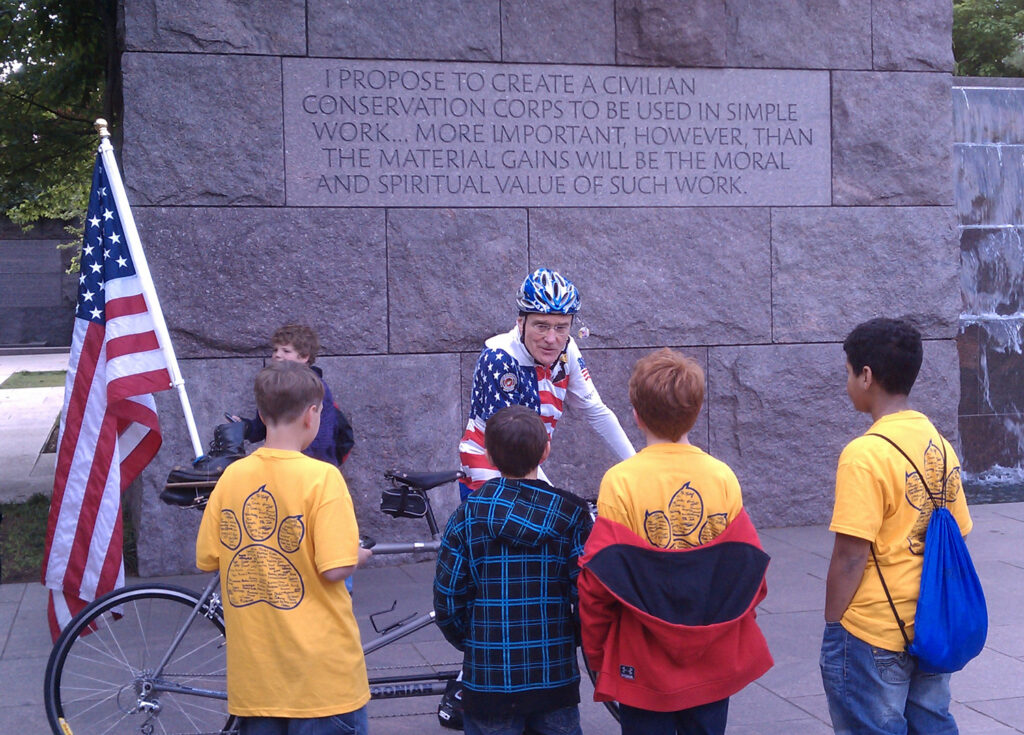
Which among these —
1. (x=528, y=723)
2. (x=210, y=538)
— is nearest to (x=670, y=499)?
(x=528, y=723)

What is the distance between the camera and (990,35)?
2089 centimetres

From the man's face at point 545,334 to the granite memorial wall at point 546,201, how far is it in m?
2.89

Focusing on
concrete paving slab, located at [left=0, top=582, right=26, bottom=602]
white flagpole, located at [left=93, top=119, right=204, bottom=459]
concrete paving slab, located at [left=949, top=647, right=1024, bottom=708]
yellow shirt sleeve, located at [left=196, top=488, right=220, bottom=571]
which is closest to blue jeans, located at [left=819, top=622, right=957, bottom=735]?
concrete paving slab, located at [left=949, top=647, right=1024, bottom=708]

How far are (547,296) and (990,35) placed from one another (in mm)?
19840

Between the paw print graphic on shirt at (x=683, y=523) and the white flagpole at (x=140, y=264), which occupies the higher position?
the white flagpole at (x=140, y=264)

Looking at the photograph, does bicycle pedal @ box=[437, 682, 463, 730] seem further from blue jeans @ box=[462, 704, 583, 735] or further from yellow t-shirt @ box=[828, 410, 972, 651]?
yellow t-shirt @ box=[828, 410, 972, 651]

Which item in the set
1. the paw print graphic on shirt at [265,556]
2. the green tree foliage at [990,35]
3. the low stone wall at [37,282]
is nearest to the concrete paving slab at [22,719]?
the paw print graphic on shirt at [265,556]

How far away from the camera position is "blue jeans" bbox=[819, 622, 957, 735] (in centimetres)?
308

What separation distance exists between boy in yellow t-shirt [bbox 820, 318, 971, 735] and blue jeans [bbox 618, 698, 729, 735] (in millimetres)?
376

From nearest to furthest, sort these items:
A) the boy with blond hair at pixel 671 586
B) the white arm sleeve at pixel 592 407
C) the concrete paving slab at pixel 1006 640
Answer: the boy with blond hair at pixel 671 586
the white arm sleeve at pixel 592 407
the concrete paving slab at pixel 1006 640

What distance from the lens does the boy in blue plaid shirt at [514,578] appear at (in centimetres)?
312

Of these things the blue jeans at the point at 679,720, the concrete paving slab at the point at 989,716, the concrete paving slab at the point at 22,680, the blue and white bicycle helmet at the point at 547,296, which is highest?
the blue and white bicycle helmet at the point at 547,296

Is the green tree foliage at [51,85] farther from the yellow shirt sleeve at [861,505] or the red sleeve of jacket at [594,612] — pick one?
the yellow shirt sleeve at [861,505]

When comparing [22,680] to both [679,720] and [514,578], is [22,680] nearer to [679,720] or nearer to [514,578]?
[514,578]
